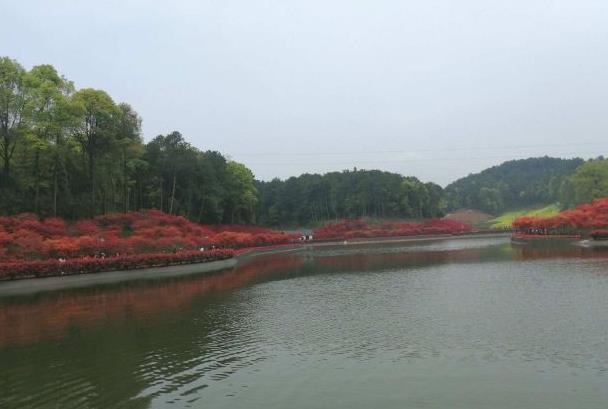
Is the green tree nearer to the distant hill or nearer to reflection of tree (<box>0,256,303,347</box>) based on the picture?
reflection of tree (<box>0,256,303,347</box>)

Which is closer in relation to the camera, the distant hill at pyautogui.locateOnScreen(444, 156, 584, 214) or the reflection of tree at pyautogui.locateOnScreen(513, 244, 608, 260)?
the reflection of tree at pyautogui.locateOnScreen(513, 244, 608, 260)

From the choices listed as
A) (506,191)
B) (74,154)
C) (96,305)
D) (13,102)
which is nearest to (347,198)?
(74,154)

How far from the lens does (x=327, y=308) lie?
1603 cm

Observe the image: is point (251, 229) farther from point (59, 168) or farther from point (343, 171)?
point (343, 171)

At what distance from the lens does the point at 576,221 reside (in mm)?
50250

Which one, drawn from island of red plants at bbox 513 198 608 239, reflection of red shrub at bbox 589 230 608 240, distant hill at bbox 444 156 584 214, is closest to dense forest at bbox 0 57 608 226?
island of red plants at bbox 513 198 608 239

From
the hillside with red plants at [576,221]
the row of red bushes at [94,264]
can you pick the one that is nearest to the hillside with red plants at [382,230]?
the hillside with red plants at [576,221]

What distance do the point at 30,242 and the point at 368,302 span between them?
19.4 metres

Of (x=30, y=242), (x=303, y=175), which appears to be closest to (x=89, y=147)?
(x=30, y=242)

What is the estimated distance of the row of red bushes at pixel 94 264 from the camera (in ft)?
77.4

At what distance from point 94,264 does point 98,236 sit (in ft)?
17.8

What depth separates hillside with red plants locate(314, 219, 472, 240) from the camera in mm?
73375

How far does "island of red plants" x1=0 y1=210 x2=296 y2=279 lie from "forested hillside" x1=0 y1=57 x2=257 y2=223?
17.0 ft

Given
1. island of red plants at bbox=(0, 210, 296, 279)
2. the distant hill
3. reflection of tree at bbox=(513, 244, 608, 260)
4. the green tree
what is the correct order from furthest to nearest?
the distant hill < the green tree < reflection of tree at bbox=(513, 244, 608, 260) < island of red plants at bbox=(0, 210, 296, 279)
